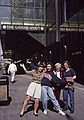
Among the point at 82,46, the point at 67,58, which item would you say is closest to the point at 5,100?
the point at 82,46

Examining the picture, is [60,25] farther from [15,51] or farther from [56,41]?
[15,51]

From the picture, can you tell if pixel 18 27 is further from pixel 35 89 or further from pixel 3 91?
pixel 35 89

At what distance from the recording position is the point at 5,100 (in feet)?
42.9

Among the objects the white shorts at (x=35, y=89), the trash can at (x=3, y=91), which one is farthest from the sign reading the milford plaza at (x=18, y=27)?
the white shorts at (x=35, y=89)

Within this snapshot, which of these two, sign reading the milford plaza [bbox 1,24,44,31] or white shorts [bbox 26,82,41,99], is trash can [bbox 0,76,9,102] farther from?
sign reading the milford plaza [bbox 1,24,44,31]

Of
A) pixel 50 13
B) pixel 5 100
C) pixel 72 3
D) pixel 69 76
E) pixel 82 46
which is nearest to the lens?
pixel 69 76

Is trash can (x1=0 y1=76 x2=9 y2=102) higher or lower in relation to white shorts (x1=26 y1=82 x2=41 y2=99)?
lower

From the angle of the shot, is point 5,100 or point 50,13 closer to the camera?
point 5,100

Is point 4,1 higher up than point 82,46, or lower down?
higher up

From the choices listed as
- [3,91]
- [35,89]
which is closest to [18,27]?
[3,91]

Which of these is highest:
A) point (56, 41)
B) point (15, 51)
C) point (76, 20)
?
point (76, 20)

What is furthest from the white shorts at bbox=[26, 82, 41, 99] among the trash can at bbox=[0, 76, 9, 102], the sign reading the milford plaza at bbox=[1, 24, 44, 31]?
the sign reading the milford plaza at bbox=[1, 24, 44, 31]

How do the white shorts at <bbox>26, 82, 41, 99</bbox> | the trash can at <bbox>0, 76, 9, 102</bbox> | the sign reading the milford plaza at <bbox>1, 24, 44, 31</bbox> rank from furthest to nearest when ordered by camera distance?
the sign reading the milford plaza at <bbox>1, 24, 44, 31</bbox>, the trash can at <bbox>0, 76, 9, 102</bbox>, the white shorts at <bbox>26, 82, 41, 99</bbox>

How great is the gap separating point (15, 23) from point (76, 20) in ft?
52.7
